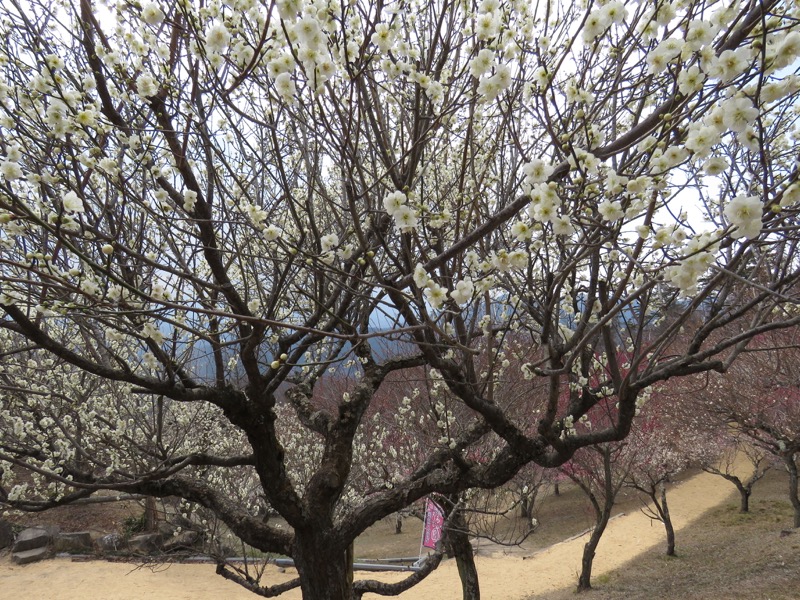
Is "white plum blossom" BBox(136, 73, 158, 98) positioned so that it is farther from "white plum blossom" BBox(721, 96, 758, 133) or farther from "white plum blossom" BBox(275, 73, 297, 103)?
"white plum blossom" BBox(721, 96, 758, 133)

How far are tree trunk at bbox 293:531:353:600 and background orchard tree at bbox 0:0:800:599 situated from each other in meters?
0.02

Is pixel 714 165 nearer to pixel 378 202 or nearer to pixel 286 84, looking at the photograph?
pixel 286 84

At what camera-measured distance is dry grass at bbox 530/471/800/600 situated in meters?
7.51

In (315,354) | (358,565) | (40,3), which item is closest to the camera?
(40,3)

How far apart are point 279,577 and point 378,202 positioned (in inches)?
441

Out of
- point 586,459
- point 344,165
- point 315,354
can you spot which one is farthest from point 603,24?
point 586,459

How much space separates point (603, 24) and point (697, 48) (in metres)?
0.30

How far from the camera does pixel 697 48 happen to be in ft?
5.19

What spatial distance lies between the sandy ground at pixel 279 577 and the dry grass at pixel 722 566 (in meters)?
0.61

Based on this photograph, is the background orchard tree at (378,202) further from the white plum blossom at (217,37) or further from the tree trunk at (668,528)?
the tree trunk at (668,528)

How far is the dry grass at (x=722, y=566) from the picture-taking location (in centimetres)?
751

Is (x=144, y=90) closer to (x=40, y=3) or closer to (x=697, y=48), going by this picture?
(x=40, y=3)

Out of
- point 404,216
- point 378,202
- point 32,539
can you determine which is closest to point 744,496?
point 378,202

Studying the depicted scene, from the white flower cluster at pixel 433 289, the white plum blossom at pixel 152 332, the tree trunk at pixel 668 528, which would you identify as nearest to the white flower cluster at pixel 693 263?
the white flower cluster at pixel 433 289
